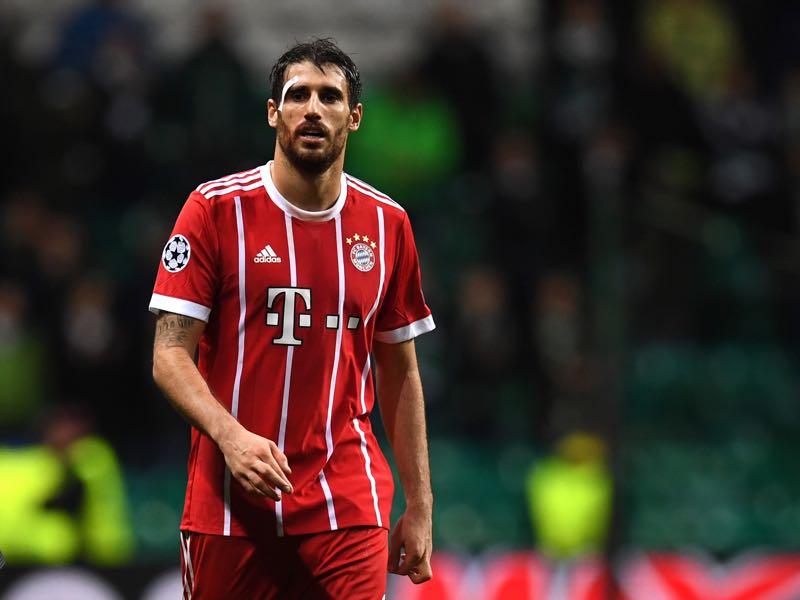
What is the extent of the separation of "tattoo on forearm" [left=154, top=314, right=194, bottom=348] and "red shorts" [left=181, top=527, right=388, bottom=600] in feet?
1.87

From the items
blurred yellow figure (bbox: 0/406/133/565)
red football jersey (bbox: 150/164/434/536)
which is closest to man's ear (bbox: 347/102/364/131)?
red football jersey (bbox: 150/164/434/536)

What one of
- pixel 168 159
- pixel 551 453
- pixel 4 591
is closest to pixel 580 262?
pixel 551 453

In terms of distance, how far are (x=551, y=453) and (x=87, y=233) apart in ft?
12.8

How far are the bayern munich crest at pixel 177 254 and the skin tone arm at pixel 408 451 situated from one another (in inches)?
29.4

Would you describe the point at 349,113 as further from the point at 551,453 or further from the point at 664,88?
the point at 664,88

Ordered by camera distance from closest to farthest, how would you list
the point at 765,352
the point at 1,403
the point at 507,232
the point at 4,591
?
the point at 4,591, the point at 765,352, the point at 1,403, the point at 507,232

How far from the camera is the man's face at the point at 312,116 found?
416 cm

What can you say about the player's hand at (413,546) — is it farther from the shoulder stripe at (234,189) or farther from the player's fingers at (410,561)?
the shoulder stripe at (234,189)

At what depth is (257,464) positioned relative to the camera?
371 centimetres

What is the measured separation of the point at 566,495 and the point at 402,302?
197 inches

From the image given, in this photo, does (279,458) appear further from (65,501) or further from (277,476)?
(65,501)

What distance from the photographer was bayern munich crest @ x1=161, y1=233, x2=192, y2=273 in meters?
4.09

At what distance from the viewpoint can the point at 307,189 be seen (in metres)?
4.27

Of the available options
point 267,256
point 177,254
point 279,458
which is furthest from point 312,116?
point 279,458
